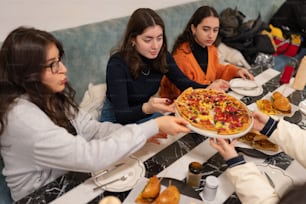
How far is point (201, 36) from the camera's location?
219cm

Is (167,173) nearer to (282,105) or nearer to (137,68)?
(137,68)

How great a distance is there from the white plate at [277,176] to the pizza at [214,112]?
0.59ft

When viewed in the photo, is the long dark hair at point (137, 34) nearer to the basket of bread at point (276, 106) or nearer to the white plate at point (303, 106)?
the basket of bread at point (276, 106)

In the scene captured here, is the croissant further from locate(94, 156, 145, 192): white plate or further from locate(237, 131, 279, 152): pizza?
locate(94, 156, 145, 192): white plate

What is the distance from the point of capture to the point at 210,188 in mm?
1123

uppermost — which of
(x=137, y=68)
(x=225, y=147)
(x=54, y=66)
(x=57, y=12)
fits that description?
(x=57, y=12)

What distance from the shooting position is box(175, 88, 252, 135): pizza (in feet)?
4.47

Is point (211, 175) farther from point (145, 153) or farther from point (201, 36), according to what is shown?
point (201, 36)

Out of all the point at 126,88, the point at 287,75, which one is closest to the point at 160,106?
the point at 126,88

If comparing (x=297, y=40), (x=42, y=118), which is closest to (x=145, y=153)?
(x=42, y=118)

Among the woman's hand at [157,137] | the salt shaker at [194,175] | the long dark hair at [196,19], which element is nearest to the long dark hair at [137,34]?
the long dark hair at [196,19]

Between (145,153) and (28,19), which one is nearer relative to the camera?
(145,153)

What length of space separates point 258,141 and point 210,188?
0.45m

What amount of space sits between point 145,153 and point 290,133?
63 centimetres
